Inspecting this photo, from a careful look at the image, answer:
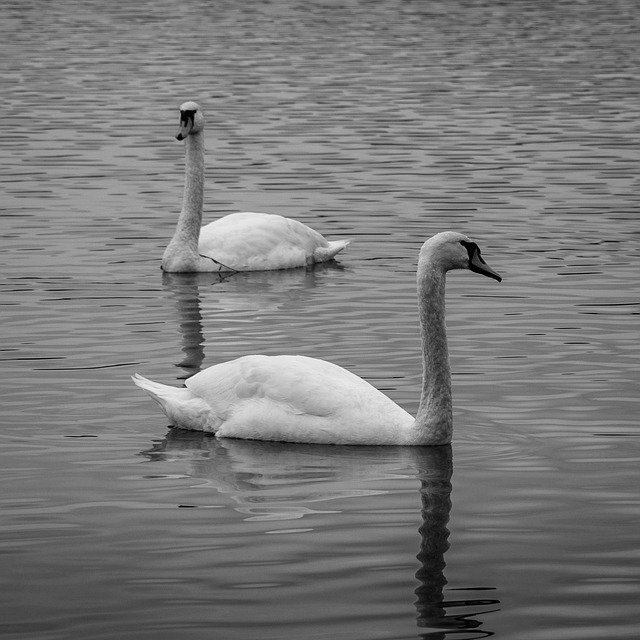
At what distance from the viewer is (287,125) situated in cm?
3197

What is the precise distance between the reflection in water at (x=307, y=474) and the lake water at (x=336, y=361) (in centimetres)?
3

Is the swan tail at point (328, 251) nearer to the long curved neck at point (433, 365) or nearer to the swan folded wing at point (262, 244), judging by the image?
the swan folded wing at point (262, 244)

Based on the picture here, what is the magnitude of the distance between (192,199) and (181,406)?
8013 mm

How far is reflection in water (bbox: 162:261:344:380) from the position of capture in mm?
16125

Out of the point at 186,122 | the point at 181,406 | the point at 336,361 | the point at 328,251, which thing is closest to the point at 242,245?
the point at 328,251

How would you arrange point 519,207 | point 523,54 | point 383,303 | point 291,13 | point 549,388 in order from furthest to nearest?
point 291,13 < point 523,54 < point 519,207 < point 383,303 < point 549,388

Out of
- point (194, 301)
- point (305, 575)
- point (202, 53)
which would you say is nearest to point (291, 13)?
point (202, 53)

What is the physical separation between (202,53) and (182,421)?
36358mm

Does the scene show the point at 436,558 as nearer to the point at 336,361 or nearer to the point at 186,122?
the point at 336,361

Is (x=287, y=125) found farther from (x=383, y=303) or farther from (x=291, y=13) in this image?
(x=291, y=13)

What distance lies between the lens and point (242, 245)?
19.1 metres

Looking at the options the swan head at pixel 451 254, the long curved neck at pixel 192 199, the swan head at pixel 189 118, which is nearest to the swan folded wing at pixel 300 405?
the swan head at pixel 451 254

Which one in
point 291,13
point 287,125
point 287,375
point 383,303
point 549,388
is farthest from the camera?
point 291,13

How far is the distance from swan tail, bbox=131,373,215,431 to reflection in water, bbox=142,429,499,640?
8cm
